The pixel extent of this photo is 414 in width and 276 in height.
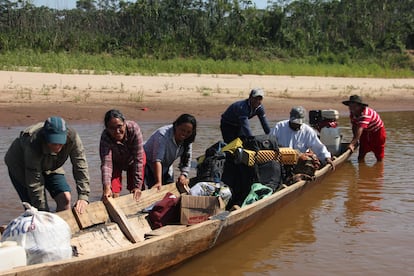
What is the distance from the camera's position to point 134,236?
5.42 m

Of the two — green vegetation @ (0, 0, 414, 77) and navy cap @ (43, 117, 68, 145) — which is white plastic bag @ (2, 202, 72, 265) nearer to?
navy cap @ (43, 117, 68, 145)

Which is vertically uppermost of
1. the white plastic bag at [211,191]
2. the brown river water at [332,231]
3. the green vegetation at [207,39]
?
the green vegetation at [207,39]

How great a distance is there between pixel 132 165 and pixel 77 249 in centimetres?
119

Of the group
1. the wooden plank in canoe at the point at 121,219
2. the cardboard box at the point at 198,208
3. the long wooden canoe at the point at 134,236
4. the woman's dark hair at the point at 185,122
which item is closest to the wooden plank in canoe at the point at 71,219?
the long wooden canoe at the point at 134,236

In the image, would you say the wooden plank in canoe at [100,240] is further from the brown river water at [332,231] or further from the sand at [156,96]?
the sand at [156,96]

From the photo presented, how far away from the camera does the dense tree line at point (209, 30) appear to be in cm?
3059

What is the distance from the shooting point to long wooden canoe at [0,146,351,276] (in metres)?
4.07

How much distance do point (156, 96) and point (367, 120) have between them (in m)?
8.19

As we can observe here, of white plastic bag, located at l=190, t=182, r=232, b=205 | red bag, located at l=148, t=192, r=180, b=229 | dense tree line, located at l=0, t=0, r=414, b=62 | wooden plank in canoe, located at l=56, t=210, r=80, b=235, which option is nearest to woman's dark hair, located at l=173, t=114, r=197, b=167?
white plastic bag, located at l=190, t=182, r=232, b=205

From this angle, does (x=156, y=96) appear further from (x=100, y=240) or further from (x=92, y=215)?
(x=100, y=240)

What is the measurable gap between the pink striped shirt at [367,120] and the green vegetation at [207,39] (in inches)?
512

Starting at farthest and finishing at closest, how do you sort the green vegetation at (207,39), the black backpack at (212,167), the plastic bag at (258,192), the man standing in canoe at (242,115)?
the green vegetation at (207,39)
the man standing in canoe at (242,115)
the black backpack at (212,167)
the plastic bag at (258,192)

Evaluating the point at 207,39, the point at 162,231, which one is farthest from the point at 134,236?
the point at 207,39

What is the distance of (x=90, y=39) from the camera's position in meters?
30.4
